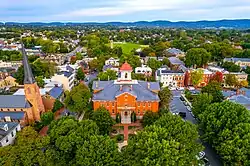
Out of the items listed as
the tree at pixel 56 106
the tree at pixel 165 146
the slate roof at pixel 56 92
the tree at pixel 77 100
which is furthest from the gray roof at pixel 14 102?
the tree at pixel 165 146

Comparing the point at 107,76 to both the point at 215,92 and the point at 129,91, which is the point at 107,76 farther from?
the point at 215,92

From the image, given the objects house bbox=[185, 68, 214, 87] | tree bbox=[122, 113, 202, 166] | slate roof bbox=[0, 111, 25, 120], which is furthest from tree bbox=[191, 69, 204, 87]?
slate roof bbox=[0, 111, 25, 120]

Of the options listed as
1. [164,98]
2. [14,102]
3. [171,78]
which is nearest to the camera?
[14,102]

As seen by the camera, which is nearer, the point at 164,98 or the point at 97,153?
the point at 97,153

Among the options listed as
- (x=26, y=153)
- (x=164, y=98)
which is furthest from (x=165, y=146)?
(x=164, y=98)

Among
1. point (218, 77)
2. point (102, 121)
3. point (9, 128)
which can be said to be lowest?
point (9, 128)

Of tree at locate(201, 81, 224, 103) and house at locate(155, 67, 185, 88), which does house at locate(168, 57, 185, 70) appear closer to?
house at locate(155, 67, 185, 88)
